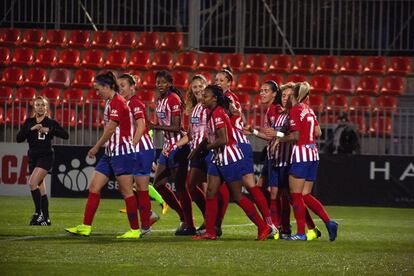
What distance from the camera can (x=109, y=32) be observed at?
27.5 m

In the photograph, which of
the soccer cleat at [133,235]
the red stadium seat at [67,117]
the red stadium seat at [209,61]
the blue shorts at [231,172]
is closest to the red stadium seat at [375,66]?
the red stadium seat at [209,61]

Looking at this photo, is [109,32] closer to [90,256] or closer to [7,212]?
[7,212]

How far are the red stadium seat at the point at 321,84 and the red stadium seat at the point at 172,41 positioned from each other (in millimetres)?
3515

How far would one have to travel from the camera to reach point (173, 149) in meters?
14.7

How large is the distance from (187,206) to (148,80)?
11.8 meters

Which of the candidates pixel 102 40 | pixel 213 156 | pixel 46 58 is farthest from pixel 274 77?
pixel 213 156

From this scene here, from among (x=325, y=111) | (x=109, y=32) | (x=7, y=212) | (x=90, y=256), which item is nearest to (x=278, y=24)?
(x=109, y=32)

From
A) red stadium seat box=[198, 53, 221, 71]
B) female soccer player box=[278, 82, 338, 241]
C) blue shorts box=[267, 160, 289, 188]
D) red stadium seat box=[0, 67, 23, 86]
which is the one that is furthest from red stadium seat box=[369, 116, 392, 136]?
red stadium seat box=[0, 67, 23, 86]

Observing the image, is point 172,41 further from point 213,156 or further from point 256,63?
point 213,156

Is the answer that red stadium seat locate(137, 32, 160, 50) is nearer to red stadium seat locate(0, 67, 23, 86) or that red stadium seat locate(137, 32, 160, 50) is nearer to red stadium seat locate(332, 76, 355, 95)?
red stadium seat locate(0, 67, 23, 86)

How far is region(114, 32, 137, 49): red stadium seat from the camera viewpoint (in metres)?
27.3

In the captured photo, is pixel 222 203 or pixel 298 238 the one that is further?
pixel 222 203

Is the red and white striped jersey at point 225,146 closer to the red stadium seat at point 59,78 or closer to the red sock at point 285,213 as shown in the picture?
the red sock at point 285,213

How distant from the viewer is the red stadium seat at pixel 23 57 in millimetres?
26953
